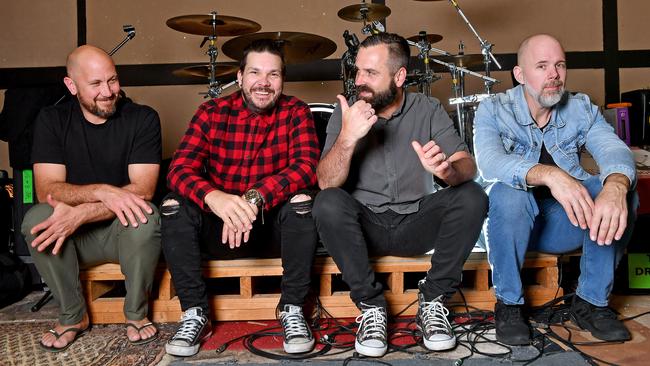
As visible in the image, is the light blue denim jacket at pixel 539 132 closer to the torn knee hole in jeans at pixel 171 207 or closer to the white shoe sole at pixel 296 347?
the white shoe sole at pixel 296 347

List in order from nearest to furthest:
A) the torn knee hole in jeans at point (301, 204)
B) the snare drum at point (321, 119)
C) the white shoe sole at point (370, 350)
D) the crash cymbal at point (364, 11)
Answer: the white shoe sole at point (370, 350) < the torn knee hole in jeans at point (301, 204) < the snare drum at point (321, 119) < the crash cymbal at point (364, 11)

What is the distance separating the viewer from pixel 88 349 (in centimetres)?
196

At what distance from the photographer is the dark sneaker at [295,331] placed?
72.9 inches

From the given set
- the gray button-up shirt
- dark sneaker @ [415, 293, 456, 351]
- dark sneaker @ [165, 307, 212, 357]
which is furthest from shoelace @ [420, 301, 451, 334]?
dark sneaker @ [165, 307, 212, 357]

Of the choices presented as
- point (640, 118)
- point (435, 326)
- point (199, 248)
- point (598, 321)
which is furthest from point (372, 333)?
point (640, 118)

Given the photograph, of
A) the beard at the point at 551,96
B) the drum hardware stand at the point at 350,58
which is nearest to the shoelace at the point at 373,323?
the beard at the point at 551,96

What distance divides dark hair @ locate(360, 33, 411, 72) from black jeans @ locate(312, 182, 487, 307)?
1.78 ft

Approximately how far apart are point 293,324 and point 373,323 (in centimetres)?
27

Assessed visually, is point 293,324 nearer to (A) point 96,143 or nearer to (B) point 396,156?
(B) point 396,156

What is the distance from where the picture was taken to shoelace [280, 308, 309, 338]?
74.7 inches

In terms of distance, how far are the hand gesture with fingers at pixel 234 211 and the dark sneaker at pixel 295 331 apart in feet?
1.13

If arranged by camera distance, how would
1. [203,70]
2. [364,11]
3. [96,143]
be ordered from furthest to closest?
[203,70] → [364,11] → [96,143]

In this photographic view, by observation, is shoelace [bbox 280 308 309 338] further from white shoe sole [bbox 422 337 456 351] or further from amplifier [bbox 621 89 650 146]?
amplifier [bbox 621 89 650 146]

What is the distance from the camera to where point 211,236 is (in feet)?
6.99
